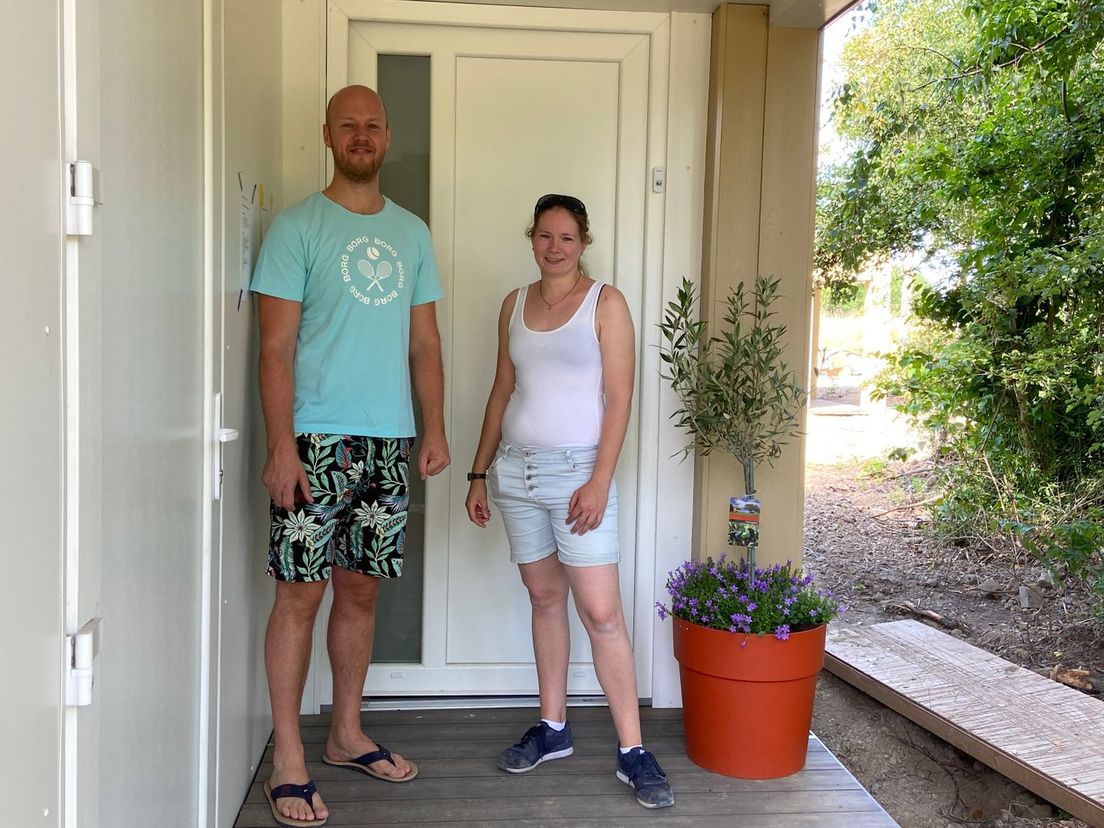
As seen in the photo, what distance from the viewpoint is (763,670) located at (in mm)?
2645

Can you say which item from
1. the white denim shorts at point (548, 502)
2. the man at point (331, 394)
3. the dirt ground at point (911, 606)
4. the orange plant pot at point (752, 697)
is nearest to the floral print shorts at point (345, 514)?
the man at point (331, 394)

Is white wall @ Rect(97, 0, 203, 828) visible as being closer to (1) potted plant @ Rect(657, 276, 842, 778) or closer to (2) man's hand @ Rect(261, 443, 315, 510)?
(2) man's hand @ Rect(261, 443, 315, 510)

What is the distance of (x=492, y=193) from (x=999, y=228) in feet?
12.0

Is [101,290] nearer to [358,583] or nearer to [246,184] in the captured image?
[246,184]

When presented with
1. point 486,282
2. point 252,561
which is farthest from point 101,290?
point 486,282

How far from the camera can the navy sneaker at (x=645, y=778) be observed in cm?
251

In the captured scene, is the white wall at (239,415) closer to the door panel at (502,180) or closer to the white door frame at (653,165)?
the white door frame at (653,165)

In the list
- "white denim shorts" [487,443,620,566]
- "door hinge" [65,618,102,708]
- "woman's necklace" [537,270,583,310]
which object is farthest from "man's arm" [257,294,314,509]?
"door hinge" [65,618,102,708]

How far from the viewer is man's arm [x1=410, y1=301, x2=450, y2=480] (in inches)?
102

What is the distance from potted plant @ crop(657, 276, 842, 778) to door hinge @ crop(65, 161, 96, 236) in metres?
1.75

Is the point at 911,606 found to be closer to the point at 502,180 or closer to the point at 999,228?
the point at 999,228

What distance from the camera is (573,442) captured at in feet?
8.30

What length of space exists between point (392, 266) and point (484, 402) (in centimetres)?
82

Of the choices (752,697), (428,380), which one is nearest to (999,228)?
(752,697)
